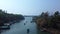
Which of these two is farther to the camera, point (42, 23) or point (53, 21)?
point (42, 23)

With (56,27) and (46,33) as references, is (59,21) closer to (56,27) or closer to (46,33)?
(56,27)

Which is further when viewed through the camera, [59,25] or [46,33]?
[59,25]

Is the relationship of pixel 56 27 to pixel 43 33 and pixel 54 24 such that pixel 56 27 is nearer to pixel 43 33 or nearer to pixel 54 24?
pixel 54 24

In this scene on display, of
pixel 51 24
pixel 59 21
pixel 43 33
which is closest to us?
pixel 43 33

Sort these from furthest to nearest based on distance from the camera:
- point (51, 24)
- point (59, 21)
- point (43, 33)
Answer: point (59, 21) < point (51, 24) < point (43, 33)

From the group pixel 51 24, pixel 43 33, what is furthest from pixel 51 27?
pixel 43 33

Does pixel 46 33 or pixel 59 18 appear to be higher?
pixel 59 18

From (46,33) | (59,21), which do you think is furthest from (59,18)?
(46,33)

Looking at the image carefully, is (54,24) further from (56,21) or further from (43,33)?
(43,33)
